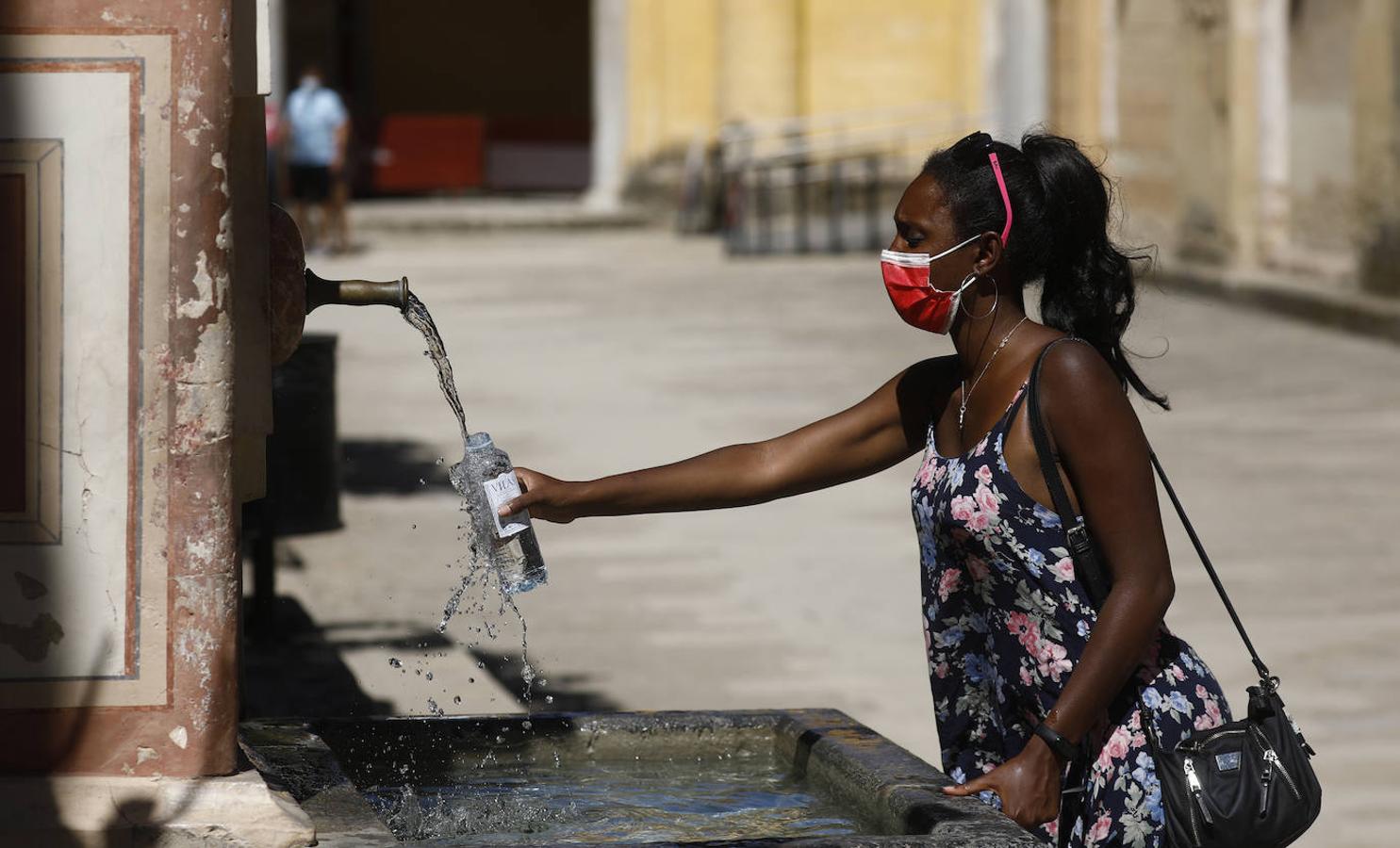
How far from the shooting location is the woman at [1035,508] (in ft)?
9.78

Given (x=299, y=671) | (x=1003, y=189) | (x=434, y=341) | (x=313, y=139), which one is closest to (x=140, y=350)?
(x=434, y=341)

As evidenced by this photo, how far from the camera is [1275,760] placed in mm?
3018

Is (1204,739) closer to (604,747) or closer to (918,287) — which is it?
(918,287)

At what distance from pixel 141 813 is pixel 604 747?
1.01 metres

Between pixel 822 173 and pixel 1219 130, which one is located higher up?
pixel 1219 130

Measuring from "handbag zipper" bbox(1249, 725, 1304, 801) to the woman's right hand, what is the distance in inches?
41.4

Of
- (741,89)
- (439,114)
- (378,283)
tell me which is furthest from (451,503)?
(439,114)

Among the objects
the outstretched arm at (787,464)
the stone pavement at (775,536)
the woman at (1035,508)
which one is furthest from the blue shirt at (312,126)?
the woman at (1035,508)

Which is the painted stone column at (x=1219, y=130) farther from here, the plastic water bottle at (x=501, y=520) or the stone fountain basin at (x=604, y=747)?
the plastic water bottle at (x=501, y=520)

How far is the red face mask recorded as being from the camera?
3164 millimetres

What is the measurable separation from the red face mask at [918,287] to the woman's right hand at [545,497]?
1.88 feet

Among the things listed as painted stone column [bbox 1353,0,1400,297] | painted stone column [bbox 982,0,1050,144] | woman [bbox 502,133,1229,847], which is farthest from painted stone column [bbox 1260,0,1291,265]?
woman [bbox 502,133,1229,847]

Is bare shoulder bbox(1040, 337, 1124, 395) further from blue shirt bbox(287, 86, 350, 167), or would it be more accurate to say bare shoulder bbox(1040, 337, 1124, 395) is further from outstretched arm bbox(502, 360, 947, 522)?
blue shirt bbox(287, 86, 350, 167)

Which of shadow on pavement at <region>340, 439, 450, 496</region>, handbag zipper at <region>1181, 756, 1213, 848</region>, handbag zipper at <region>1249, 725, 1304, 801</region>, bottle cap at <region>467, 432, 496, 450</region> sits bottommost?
shadow on pavement at <region>340, 439, 450, 496</region>
